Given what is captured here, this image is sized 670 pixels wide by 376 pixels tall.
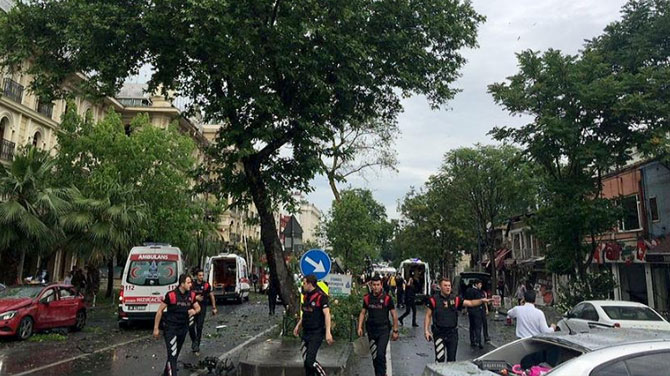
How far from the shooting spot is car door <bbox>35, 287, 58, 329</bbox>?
13.4 meters

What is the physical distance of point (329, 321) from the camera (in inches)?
295

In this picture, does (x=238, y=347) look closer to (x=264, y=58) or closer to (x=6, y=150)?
(x=264, y=58)

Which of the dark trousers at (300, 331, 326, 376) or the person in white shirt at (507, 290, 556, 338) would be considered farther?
the person in white shirt at (507, 290, 556, 338)

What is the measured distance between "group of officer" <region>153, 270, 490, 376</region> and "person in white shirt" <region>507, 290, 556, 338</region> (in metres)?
0.79

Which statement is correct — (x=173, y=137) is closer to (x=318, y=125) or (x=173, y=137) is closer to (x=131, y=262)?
(x=131, y=262)

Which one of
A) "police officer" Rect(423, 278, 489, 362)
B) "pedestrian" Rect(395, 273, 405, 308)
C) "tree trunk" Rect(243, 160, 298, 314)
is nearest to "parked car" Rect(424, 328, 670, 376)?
"police officer" Rect(423, 278, 489, 362)

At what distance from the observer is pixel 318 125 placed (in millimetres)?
11414

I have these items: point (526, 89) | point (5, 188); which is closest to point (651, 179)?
point (526, 89)

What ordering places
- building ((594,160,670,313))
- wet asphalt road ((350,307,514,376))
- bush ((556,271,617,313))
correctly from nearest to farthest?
wet asphalt road ((350,307,514,376)), bush ((556,271,617,313)), building ((594,160,670,313))

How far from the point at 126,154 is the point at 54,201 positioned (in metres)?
6.52

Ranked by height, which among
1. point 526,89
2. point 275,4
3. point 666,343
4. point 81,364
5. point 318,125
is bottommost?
point 81,364

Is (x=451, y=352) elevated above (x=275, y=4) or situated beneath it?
situated beneath

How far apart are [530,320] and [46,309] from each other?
12.4 meters

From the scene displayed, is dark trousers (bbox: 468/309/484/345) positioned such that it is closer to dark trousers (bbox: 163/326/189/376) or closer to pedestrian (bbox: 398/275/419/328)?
pedestrian (bbox: 398/275/419/328)
